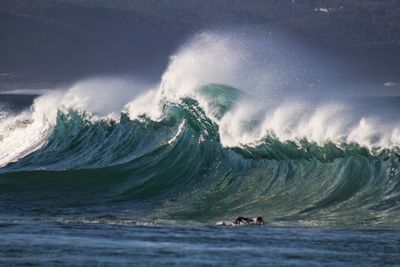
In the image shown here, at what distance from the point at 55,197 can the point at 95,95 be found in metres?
12.7

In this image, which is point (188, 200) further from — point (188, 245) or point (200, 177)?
point (188, 245)

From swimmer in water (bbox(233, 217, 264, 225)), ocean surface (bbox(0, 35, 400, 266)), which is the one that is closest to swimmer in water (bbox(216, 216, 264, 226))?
swimmer in water (bbox(233, 217, 264, 225))

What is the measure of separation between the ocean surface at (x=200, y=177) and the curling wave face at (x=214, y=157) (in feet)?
0.15

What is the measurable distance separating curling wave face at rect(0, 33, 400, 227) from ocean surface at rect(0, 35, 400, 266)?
46 mm

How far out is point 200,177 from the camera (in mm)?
27562

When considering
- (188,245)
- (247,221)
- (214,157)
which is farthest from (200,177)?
(188,245)

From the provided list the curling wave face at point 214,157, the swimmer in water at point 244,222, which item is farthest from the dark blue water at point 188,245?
the curling wave face at point 214,157

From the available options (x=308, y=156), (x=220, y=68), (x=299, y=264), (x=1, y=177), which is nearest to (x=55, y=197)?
(x=1, y=177)

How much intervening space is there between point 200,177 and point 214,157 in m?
1.04

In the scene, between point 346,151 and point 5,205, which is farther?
point 346,151

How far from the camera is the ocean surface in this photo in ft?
57.0

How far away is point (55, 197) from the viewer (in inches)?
1022

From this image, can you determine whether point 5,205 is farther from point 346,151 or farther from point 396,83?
point 396,83

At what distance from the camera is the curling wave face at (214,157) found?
2384cm
